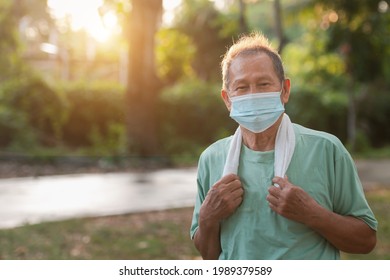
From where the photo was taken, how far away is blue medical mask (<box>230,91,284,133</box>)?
7.13ft

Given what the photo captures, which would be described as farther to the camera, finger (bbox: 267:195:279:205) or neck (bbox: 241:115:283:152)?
neck (bbox: 241:115:283:152)

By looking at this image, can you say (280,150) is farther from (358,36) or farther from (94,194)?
(358,36)

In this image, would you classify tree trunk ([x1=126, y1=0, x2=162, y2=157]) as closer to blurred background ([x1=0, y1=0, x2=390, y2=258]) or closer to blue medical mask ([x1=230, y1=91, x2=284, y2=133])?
blurred background ([x1=0, y1=0, x2=390, y2=258])

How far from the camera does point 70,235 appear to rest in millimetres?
6332

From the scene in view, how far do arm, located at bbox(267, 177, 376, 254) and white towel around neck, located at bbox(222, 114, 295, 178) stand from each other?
0.07 m

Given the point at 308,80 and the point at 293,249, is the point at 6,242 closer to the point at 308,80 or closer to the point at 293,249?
the point at 293,249

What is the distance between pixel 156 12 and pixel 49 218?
287 inches

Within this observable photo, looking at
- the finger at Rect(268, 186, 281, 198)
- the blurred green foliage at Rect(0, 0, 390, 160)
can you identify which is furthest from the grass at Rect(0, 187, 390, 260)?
the blurred green foliage at Rect(0, 0, 390, 160)

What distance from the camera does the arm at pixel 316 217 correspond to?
6.76ft

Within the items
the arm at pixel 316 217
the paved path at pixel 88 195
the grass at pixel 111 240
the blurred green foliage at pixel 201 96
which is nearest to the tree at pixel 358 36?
the blurred green foliage at pixel 201 96

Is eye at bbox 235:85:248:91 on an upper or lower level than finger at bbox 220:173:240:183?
upper

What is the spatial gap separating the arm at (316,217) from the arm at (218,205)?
111mm

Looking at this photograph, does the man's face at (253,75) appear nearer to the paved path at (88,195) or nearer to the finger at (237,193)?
the finger at (237,193)

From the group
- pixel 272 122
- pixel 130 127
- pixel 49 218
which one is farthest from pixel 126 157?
pixel 272 122
